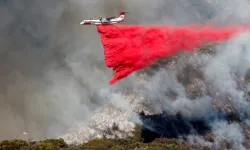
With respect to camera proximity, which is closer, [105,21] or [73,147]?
[105,21]

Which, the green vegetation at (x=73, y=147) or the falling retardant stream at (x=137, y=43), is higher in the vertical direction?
the falling retardant stream at (x=137, y=43)

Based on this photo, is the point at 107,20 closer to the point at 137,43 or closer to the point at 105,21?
the point at 105,21

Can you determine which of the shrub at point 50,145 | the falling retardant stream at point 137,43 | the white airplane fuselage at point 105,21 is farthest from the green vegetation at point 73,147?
the white airplane fuselage at point 105,21

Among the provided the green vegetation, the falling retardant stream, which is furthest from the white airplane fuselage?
A: the green vegetation

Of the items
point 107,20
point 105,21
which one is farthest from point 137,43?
point 105,21

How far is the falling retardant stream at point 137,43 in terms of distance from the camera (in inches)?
2758

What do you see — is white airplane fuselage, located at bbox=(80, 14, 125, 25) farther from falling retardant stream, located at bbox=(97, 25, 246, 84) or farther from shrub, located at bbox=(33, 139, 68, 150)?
shrub, located at bbox=(33, 139, 68, 150)

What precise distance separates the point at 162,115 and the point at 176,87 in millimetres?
10986

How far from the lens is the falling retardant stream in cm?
7006

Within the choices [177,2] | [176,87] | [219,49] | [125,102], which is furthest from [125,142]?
[177,2]

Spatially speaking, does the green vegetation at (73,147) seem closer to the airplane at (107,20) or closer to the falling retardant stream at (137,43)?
the falling retardant stream at (137,43)

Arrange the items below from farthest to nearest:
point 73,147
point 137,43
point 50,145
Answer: point 50,145
point 73,147
point 137,43

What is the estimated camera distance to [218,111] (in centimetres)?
14412

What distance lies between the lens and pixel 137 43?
75938 millimetres
